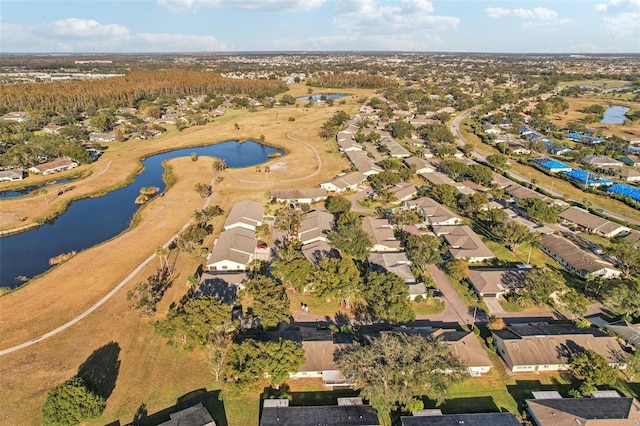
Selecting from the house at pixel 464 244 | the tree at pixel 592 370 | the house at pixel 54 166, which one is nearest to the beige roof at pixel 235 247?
the house at pixel 464 244

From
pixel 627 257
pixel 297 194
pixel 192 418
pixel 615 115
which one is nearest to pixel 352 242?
pixel 297 194

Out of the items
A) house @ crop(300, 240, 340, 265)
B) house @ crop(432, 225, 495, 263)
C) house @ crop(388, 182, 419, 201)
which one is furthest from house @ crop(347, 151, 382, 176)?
house @ crop(300, 240, 340, 265)

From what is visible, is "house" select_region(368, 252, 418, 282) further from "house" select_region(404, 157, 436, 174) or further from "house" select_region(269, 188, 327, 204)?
"house" select_region(404, 157, 436, 174)

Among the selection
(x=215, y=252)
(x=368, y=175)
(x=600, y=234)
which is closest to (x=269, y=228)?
(x=215, y=252)

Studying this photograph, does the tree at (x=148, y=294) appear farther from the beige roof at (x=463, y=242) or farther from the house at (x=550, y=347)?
the beige roof at (x=463, y=242)

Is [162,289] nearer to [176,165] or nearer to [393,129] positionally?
[176,165]
